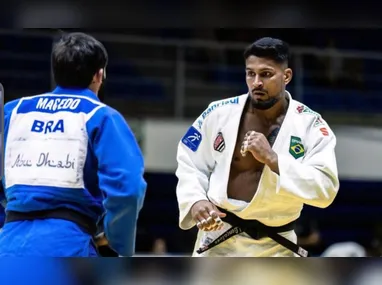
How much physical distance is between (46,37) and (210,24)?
1776 millimetres

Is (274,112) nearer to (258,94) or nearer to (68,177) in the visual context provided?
(258,94)

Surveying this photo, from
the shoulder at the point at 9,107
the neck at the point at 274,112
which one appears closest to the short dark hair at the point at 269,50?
the neck at the point at 274,112

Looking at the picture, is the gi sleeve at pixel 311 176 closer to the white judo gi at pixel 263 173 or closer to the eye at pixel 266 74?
the white judo gi at pixel 263 173

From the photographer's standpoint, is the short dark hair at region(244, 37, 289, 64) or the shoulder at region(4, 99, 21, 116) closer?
the shoulder at region(4, 99, 21, 116)

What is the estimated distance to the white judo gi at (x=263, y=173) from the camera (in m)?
1.71

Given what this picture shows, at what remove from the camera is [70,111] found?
1.55m

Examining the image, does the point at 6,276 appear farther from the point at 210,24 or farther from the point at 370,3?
the point at 370,3

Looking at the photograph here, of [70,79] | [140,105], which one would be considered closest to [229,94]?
[140,105]

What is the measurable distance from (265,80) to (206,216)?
35cm

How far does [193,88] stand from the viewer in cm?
409

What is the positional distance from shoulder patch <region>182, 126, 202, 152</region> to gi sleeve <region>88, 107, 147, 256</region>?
360 millimetres

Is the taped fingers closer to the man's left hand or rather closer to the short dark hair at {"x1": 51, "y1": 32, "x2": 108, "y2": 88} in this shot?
the man's left hand

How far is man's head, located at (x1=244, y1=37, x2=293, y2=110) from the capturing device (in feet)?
5.84

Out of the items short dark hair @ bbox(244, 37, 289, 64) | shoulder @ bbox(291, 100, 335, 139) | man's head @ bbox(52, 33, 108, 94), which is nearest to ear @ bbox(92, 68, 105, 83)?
man's head @ bbox(52, 33, 108, 94)
